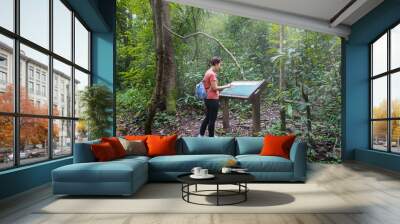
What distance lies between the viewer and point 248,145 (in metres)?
7.17

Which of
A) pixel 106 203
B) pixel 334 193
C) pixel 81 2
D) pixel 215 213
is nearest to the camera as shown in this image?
pixel 215 213

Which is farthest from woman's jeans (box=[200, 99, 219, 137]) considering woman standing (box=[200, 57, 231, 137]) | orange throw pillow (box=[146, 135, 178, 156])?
orange throw pillow (box=[146, 135, 178, 156])

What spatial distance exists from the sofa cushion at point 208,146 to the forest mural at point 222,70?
122 inches

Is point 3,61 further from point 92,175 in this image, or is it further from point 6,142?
point 92,175

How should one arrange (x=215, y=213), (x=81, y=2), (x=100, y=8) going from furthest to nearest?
(x=100, y=8)
(x=81, y=2)
(x=215, y=213)

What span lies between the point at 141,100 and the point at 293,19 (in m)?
4.34

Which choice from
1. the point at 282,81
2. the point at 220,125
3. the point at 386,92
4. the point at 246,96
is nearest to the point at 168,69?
the point at 220,125

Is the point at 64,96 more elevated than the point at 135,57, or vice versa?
the point at 135,57

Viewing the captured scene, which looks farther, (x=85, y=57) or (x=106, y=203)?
(x=85, y=57)

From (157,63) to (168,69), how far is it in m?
0.33

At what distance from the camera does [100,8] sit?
8766 mm

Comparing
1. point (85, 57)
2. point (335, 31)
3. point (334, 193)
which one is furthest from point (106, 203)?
point (335, 31)

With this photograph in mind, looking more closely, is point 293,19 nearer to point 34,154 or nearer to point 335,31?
point 335,31

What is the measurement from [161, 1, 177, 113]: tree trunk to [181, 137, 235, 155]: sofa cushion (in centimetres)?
322
